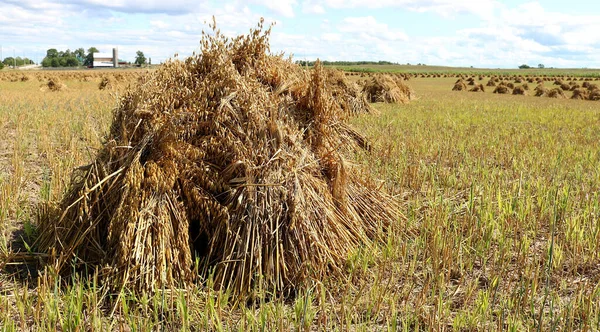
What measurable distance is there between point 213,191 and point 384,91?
1586 centimetres

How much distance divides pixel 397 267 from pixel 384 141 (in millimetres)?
5312

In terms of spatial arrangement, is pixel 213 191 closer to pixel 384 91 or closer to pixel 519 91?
pixel 384 91

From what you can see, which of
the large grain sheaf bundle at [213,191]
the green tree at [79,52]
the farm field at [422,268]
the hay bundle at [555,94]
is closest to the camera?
the farm field at [422,268]

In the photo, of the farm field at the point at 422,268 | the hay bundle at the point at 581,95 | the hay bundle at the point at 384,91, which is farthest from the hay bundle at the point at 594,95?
the farm field at the point at 422,268

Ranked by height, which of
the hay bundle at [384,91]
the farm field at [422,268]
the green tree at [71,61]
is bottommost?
the farm field at [422,268]

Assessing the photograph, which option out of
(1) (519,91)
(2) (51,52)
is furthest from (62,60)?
(1) (519,91)

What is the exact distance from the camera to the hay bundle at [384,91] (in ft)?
62.0

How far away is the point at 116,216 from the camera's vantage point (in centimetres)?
373

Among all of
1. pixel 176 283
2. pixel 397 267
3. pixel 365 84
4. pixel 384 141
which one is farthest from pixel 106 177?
pixel 365 84

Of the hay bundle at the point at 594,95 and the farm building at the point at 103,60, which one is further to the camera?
the farm building at the point at 103,60

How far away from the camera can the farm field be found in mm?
3238

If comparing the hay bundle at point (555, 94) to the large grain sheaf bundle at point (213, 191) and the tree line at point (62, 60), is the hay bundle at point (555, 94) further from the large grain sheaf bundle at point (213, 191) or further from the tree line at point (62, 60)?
the tree line at point (62, 60)

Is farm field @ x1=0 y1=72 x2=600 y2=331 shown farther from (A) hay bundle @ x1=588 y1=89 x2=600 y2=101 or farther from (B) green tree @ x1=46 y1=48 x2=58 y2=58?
(B) green tree @ x1=46 y1=48 x2=58 y2=58

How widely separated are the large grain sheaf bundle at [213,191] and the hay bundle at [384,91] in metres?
14.8
